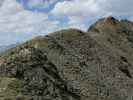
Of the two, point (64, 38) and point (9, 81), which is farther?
point (64, 38)

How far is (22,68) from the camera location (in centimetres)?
2734

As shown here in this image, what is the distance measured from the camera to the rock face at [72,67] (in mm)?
25672

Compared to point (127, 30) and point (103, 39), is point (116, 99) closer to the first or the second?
point (103, 39)

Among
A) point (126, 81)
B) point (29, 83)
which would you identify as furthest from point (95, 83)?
point (29, 83)

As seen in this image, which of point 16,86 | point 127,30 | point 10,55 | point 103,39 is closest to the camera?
point 16,86

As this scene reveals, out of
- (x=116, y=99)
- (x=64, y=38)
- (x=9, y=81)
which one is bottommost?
(x=116, y=99)

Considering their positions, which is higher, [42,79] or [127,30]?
[127,30]

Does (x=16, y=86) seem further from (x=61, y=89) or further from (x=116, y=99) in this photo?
(x=116, y=99)

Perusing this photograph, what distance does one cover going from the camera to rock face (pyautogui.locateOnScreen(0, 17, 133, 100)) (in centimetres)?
2567

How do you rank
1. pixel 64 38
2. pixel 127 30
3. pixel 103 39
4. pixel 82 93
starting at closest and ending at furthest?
1. pixel 82 93
2. pixel 64 38
3. pixel 103 39
4. pixel 127 30

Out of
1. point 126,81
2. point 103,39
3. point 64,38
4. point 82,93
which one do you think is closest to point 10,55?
point 82,93

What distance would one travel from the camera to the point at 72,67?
4375 centimetres

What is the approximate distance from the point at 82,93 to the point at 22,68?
13371 millimetres

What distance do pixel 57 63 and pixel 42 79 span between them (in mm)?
15470
